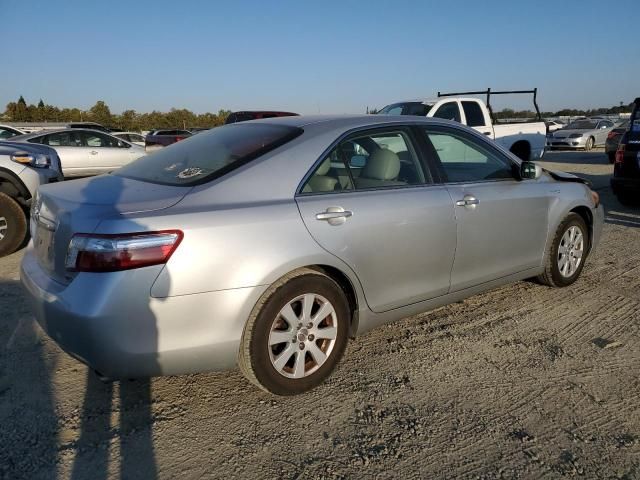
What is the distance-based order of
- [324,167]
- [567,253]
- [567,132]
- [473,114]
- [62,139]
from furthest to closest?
[567,132] < [62,139] < [473,114] < [567,253] < [324,167]

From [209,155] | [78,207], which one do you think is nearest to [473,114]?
[209,155]

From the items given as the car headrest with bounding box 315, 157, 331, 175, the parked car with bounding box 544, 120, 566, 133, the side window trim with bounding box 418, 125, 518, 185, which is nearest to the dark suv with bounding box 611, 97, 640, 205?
the side window trim with bounding box 418, 125, 518, 185

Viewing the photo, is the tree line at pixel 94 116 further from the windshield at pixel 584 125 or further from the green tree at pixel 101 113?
the windshield at pixel 584 125

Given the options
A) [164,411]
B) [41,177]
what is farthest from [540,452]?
[41,177]

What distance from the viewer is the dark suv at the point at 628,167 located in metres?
7.62

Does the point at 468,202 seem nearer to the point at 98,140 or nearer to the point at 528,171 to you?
the point at 528,171

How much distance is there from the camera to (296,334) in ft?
8.93

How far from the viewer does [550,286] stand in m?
4.41

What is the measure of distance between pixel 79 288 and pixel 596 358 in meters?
2.99

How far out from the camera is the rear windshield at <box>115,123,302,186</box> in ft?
9.09

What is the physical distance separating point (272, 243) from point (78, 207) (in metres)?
0.95

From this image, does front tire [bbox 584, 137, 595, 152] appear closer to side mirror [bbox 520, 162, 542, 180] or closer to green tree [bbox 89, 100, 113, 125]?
side mirror [bbox 520, 162, 542, 180]

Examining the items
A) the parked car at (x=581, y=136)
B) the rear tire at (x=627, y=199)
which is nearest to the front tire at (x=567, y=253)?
the rear tire at (x=627, y=199)

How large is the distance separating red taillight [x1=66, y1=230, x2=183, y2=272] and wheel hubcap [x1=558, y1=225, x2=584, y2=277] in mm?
3309
